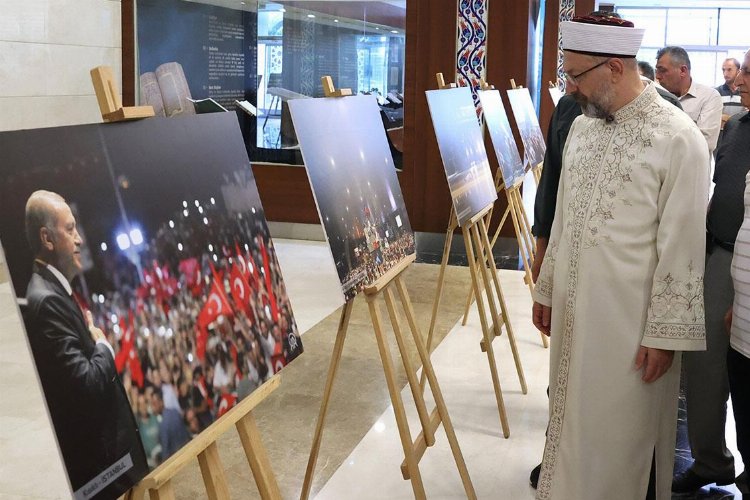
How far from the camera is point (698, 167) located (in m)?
2.31

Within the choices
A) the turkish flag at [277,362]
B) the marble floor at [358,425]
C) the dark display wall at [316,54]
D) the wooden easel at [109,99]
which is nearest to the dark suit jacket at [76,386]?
the wooden easel at [109,99]

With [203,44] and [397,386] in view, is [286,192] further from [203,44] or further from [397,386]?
[397,386]

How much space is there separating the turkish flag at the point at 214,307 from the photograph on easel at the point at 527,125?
399 centimetres

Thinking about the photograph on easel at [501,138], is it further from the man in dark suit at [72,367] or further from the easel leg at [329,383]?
the man in dark suit at [72,367]

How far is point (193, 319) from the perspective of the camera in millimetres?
1766

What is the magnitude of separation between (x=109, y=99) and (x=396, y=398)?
1281mm

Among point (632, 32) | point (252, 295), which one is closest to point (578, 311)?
point (632, 32)

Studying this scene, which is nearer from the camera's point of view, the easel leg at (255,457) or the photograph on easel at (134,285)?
the photograph on easel at (134,285)

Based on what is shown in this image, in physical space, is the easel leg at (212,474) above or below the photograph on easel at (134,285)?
below

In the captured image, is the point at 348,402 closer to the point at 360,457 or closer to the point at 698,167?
the point at 360,457

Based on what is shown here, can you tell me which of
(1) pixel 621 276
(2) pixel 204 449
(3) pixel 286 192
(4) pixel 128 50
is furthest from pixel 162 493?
(4) pixel 128 50

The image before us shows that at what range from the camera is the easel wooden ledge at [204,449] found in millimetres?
1586

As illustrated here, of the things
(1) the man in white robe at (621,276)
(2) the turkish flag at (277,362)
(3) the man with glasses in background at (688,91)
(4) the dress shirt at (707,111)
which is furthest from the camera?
(4) the dress shirt at (707,111)

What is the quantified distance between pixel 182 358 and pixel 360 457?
6.23 feet
